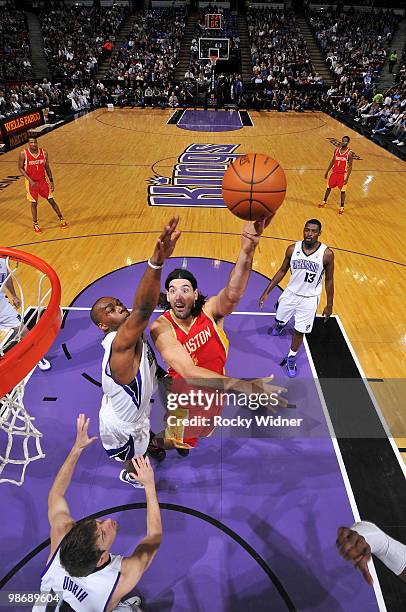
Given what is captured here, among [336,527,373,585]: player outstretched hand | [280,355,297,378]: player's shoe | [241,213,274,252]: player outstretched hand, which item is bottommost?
[280,355,297,378]: player's shoe

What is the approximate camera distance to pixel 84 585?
1.99 m

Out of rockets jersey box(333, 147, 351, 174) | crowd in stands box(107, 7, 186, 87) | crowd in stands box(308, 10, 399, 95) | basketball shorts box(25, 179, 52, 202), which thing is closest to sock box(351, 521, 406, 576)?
basketball shorts box(25, 179, 52, 202)

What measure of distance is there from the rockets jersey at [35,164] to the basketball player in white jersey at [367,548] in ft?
25.1

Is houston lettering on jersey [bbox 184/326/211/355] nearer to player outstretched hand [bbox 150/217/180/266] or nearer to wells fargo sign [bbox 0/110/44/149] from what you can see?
player outstretched hand [bbox 150/217/180/266]

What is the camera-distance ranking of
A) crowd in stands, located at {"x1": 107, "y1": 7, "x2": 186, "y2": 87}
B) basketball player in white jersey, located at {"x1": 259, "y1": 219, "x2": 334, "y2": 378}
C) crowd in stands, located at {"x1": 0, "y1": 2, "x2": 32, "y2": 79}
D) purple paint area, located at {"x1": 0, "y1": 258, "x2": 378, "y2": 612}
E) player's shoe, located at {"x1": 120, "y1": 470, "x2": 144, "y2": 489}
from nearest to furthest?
purple paint area, located at {"x1": 0, "y1": 258, "x2": 378, "y2": 612}, player's shoe, located at {"x1": 120, "y1": 470, "x2": 144, "y2": 489}, basketball player in white jersey, located at {"x1": 259, "y1": 219, "x2": 334, "y2": 378}, crowd in stands, located at {"x1": 0, "y1": 2, "x2": 32, "y2": 79}, crowd in stands, located at {"x1": 107, "y1": 7, "x2": 186, "y2": 87}

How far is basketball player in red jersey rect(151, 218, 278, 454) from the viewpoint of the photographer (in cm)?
251

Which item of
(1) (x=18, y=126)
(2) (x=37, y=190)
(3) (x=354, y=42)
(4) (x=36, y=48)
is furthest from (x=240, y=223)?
(4) (x=36, y=48)

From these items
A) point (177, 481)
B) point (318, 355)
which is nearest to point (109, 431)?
point (177, 481)

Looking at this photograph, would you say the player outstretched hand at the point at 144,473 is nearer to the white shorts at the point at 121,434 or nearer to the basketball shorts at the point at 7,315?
the white shorts at the point at 121,434

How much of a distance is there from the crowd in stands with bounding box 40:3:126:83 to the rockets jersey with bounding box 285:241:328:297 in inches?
973

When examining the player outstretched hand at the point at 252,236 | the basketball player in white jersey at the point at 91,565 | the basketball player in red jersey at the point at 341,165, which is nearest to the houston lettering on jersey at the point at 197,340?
the player outstretched hand at the point at 252,236

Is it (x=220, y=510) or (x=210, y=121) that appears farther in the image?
(x=210, y=121)

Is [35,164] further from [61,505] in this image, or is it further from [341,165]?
[61,505]

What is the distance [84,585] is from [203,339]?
1587mm
